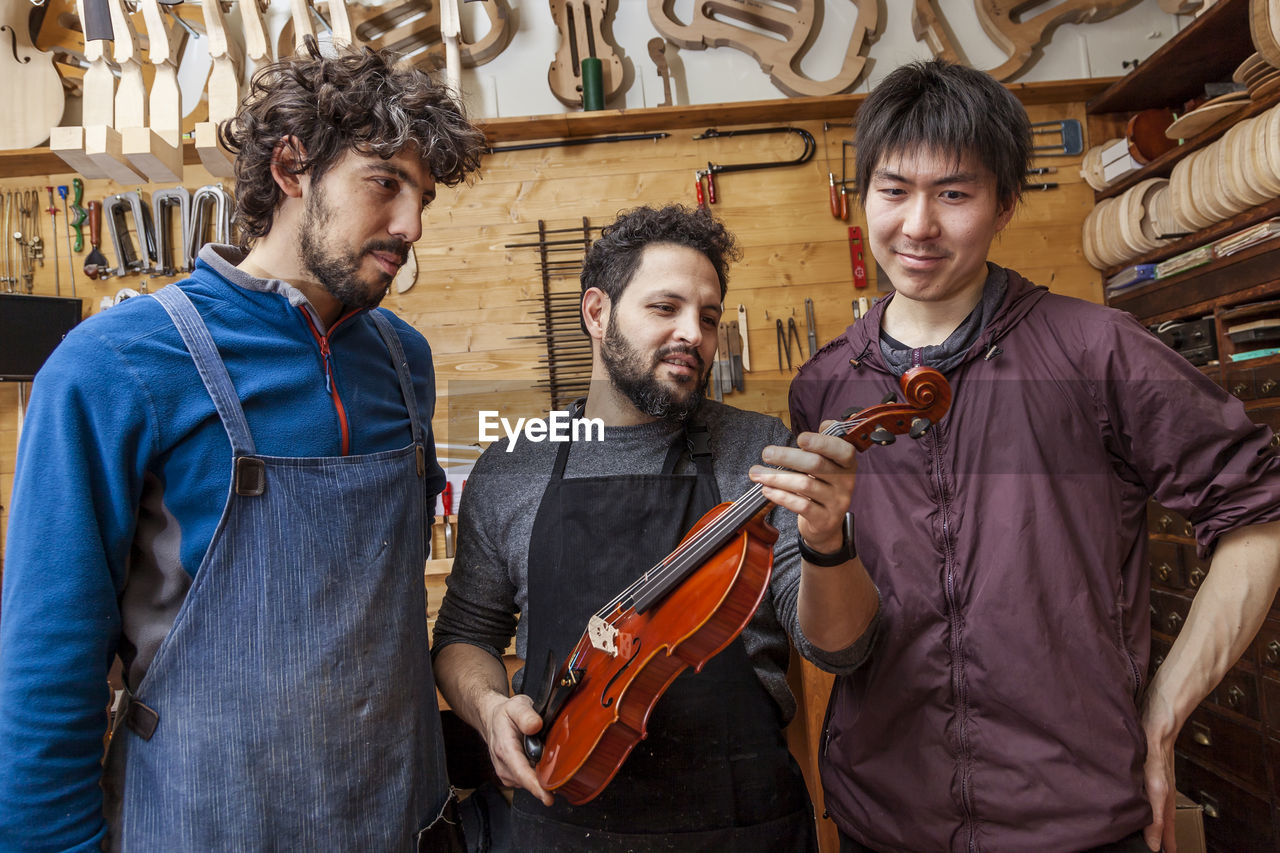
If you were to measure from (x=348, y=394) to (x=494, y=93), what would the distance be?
306 cm

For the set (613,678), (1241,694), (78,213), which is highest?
(78,213)

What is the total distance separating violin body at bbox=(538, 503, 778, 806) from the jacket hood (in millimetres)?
448

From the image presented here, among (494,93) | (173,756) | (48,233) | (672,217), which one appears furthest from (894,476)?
(48,233)

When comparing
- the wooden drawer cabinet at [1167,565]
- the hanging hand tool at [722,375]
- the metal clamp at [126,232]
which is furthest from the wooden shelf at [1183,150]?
the metal clamp at [126,232]

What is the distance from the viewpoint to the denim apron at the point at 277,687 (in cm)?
123

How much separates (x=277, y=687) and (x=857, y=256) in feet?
11.0

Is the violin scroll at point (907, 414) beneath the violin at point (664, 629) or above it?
above

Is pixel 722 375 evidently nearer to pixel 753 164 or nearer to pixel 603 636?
pixel 753 164

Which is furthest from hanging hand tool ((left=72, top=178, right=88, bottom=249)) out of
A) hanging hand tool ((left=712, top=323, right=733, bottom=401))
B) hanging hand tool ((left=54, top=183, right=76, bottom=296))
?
hanging hand tool ((left=712, top=323, right=733, bottom=401))

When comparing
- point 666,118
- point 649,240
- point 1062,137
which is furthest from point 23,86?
point 1062,137

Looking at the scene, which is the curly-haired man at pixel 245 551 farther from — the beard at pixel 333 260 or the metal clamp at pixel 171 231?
the metal clamp at pixel 171 231

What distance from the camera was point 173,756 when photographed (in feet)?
4.03

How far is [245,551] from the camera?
4.21 ft

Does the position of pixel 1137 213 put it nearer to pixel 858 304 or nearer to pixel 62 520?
pixel 858 304
